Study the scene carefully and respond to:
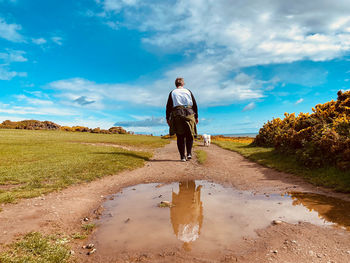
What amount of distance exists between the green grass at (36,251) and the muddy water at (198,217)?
20.1 inches

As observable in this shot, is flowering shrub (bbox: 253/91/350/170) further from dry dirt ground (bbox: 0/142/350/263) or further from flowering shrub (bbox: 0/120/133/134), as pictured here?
flowering shrub (bbox: 0/120/133/134)

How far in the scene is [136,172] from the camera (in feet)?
29.8

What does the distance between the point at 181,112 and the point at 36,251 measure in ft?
27.6

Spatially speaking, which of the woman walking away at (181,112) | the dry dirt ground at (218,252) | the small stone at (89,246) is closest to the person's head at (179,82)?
the woman walking away at (181,112)

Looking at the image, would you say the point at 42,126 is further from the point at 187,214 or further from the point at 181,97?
the point at 187,214

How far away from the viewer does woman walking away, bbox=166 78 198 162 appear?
1061cm

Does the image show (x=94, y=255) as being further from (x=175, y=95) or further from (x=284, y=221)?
(x=175, y=95)

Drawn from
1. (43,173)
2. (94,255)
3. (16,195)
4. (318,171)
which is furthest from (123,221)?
(318,171)

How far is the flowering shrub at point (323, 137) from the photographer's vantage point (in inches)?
293

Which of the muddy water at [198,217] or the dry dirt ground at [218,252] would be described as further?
the muddy water at [198,217]

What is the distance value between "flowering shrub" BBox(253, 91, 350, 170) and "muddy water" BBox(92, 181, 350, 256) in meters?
3.21

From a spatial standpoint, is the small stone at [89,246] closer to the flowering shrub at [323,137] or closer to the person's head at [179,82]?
the flowering shrub at [323,137]

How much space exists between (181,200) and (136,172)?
4.32m

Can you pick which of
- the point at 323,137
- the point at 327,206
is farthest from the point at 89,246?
the point at 323,137
